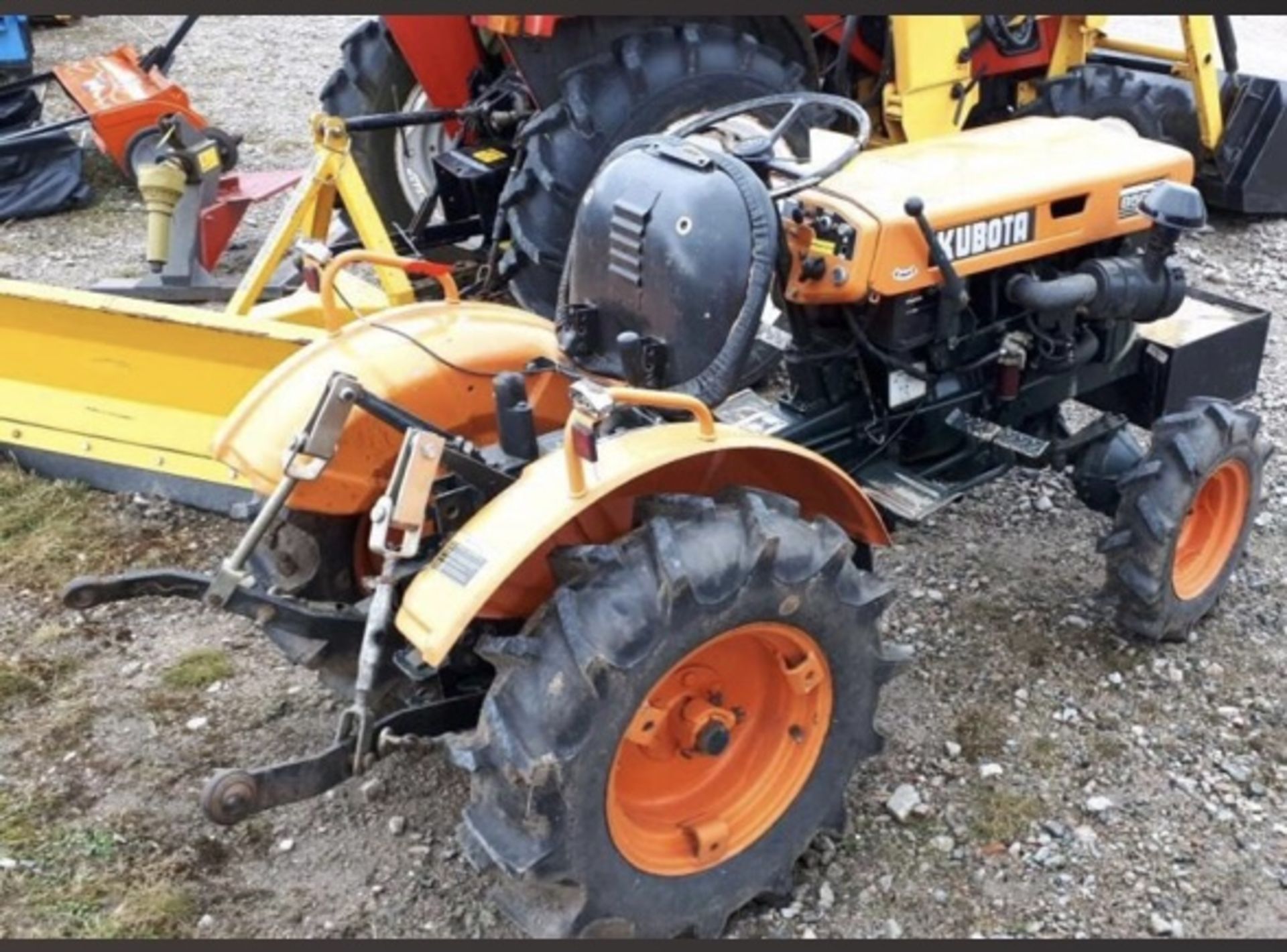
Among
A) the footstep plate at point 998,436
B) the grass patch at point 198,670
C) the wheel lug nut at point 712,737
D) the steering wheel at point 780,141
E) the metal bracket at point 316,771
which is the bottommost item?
the grass patch at point 198,670

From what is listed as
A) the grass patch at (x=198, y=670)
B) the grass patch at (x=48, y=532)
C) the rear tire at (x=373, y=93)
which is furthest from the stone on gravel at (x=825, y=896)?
the rear tire at (x=373, y=93)

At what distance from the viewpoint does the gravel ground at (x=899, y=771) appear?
2533 mm

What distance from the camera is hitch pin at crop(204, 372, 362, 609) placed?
2240mm

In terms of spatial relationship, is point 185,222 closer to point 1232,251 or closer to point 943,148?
point 943,148

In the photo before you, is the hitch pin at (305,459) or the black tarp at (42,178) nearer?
the hitch pin at (305,459)

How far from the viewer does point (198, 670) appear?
10.4 feet

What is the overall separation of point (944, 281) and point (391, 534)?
1.27 m

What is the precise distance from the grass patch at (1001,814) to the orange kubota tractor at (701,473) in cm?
36

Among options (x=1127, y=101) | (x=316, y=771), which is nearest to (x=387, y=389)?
(x=316, y=771)

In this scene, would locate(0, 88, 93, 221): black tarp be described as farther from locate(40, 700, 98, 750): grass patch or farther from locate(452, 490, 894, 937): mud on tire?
locate(452, 490, 894, 937): mud on tire

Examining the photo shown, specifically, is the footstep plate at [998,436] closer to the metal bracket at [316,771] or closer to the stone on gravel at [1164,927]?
the stone on gravel at [1164,927]

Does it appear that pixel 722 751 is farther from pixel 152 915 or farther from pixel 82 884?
pixel 82 884

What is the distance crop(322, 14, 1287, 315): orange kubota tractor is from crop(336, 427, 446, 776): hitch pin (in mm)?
1273

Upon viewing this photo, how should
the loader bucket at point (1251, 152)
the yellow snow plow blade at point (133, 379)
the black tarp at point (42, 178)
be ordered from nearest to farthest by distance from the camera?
1. the yellow snow plow blade at point (133, 379)
2. the loader bucket at point (1251, 152)
3. the black tarp at point (42, 178)
